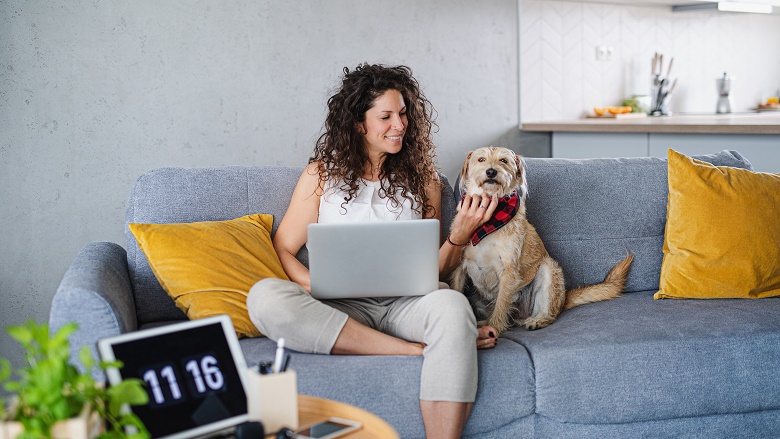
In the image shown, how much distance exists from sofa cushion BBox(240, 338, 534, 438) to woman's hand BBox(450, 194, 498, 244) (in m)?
0.50

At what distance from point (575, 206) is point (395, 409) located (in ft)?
3.82

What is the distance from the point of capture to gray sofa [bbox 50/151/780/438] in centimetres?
203

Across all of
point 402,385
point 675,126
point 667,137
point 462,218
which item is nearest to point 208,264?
point 402,385

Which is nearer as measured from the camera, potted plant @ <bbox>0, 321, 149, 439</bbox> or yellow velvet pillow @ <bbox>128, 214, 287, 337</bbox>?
potted plant @ <bbox>0, 321, 149, 439</bbox>

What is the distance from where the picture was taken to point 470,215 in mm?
2480

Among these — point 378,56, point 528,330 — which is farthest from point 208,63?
point 528,330

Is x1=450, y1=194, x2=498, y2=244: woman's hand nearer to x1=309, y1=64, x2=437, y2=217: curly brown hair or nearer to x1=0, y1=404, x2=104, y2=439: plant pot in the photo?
x1=309, y1=64, x2=437, y2=217: curly brown hair

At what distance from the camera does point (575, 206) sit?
2826 mm

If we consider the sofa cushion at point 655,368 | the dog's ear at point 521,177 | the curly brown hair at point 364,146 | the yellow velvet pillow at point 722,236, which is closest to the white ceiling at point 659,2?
the yellow velvet pillow at point 722,236

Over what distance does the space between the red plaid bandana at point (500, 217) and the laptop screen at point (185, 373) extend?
1.34 m

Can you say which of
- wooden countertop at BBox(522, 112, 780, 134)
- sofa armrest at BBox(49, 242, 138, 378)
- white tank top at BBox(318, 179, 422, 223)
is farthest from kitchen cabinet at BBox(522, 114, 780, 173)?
sofa armrest at BBox(49, 242, 138, 378)

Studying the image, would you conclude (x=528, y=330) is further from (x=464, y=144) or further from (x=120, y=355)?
(x=464, y=144)

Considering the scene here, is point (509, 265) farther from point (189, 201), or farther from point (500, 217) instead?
point (189, 201)

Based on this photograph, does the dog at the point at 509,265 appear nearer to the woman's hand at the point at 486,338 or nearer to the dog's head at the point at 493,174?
the dog's head at the point at 493,174
